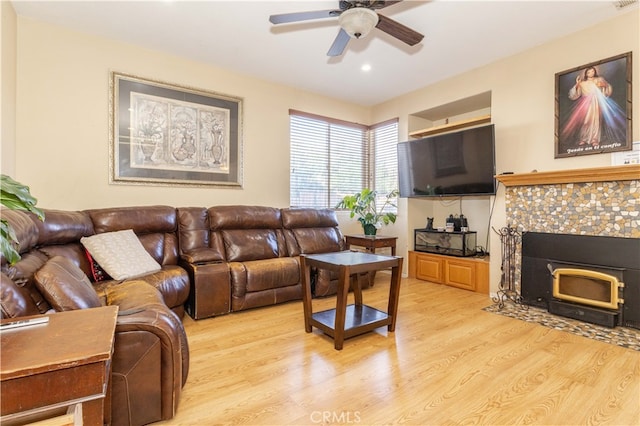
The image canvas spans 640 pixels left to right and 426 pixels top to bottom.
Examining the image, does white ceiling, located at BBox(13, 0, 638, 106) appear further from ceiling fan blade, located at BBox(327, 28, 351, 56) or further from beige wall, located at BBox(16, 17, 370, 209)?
ceiling fan blade, located at BBox(327, 28, 351, 56)

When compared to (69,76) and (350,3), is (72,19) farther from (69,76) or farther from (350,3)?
(350,3)

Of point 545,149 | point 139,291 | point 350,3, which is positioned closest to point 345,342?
point 139,291

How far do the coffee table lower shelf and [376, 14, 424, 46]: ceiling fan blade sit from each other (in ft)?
7.81

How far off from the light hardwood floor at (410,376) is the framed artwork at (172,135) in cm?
189

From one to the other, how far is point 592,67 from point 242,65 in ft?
12.4

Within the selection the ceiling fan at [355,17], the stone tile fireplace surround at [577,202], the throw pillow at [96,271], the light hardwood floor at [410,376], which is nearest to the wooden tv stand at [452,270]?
the stone tile fireplace surround at [577,202]

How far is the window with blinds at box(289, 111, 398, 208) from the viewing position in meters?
4.91

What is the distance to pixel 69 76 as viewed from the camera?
323 centimetres

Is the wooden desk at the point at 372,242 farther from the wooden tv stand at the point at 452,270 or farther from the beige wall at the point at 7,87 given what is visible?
the beige wall at the point at 7,87

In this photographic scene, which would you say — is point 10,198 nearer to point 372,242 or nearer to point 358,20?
point 358,20

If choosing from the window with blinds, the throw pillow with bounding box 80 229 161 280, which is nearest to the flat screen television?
the window with blinds

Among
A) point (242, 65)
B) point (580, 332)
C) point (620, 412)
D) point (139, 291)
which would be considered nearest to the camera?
point (620, 412)
